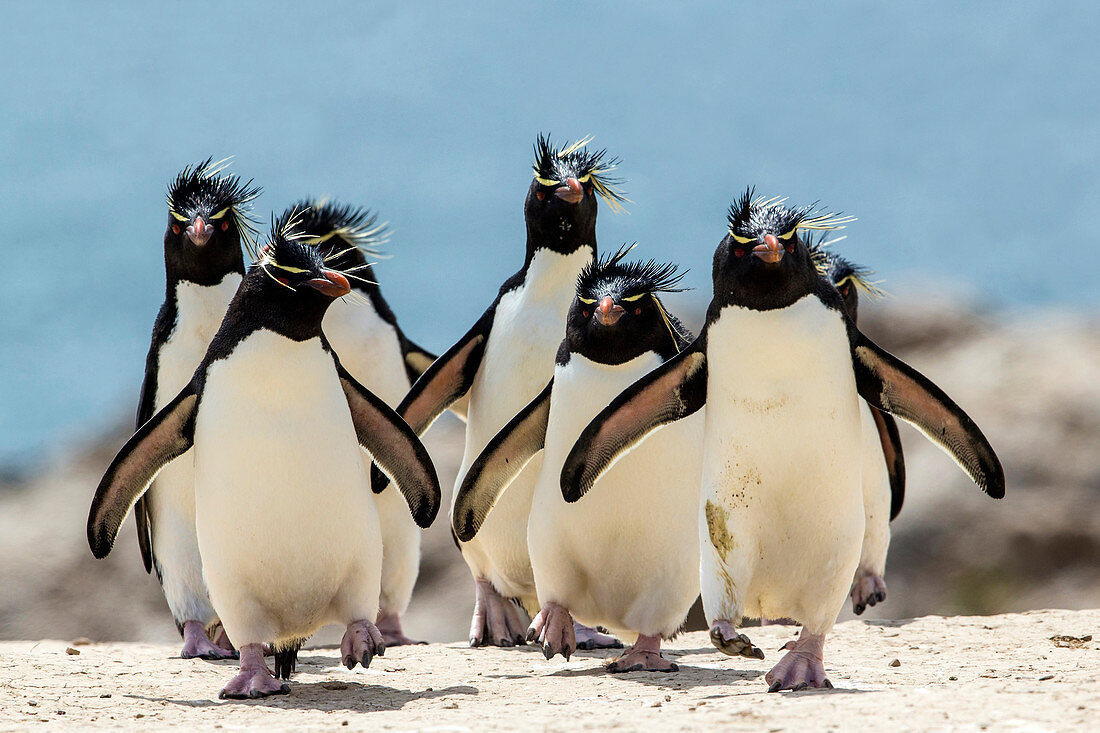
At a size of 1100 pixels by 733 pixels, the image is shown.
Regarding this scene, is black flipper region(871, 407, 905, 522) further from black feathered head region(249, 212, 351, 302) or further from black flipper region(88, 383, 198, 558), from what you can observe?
black flipper region(88, 383, 198, 558)

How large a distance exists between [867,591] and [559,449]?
2.18 metres

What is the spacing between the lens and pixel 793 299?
11.7ft

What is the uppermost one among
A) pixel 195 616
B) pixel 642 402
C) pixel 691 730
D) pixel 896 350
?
pixel 896 350

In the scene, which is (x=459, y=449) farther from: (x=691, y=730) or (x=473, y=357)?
(x=691, y=730)

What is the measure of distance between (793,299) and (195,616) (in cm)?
287

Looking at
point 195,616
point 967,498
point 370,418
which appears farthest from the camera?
point 967,498

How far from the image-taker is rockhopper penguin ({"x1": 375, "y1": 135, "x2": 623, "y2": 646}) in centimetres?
519

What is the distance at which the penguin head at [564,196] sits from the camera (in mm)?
5270

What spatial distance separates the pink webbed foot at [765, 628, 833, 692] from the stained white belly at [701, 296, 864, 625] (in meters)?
0.11

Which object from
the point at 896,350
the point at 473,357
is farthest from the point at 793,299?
the point at 896,350

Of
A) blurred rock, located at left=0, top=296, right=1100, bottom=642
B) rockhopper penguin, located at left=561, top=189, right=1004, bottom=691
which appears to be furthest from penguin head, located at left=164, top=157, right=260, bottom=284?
blurred rock, located at left=0, top=296, right=1100, bottom=642

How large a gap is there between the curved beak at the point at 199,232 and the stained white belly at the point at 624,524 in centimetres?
157

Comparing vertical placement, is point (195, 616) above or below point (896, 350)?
below

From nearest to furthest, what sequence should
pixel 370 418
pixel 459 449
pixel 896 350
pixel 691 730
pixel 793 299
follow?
1. pixel 691 730
2. pixel 793 299
3. pixel 370 418
4. pixel 459 449
5. pixel 896 350
